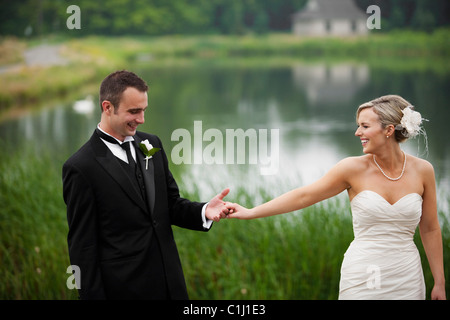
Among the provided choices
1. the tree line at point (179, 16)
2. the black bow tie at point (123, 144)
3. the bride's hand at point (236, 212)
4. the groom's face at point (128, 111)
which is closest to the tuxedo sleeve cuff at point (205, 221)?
the bride's hand at point (236, 212)

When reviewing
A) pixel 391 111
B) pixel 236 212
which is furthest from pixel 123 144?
pixel 391 111

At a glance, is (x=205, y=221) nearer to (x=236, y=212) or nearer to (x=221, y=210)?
(x=221, y=210)

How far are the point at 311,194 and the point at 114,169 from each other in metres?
0.90

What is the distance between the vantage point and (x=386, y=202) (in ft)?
7.46

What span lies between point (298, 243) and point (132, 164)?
2558mm

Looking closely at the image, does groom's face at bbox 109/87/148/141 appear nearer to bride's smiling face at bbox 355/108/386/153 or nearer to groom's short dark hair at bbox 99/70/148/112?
groom's short dark hair at bbox 99/70/148/112

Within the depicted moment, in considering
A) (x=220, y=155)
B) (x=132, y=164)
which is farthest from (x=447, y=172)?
(x=132, y=164)

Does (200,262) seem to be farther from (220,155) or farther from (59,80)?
(59,80)

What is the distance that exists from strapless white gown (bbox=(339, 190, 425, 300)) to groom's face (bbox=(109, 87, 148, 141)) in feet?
3.38

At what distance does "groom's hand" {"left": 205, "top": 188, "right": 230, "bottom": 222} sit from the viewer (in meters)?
2.37

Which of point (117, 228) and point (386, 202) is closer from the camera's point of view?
point (117, 228)

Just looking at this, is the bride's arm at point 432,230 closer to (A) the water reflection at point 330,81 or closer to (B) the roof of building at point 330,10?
(B) the roof of building at point 330,10

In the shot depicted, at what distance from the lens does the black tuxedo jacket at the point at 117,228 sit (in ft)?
6.59

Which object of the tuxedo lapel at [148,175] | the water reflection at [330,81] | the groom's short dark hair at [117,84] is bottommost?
the tuxedo lapel at [148,175]
